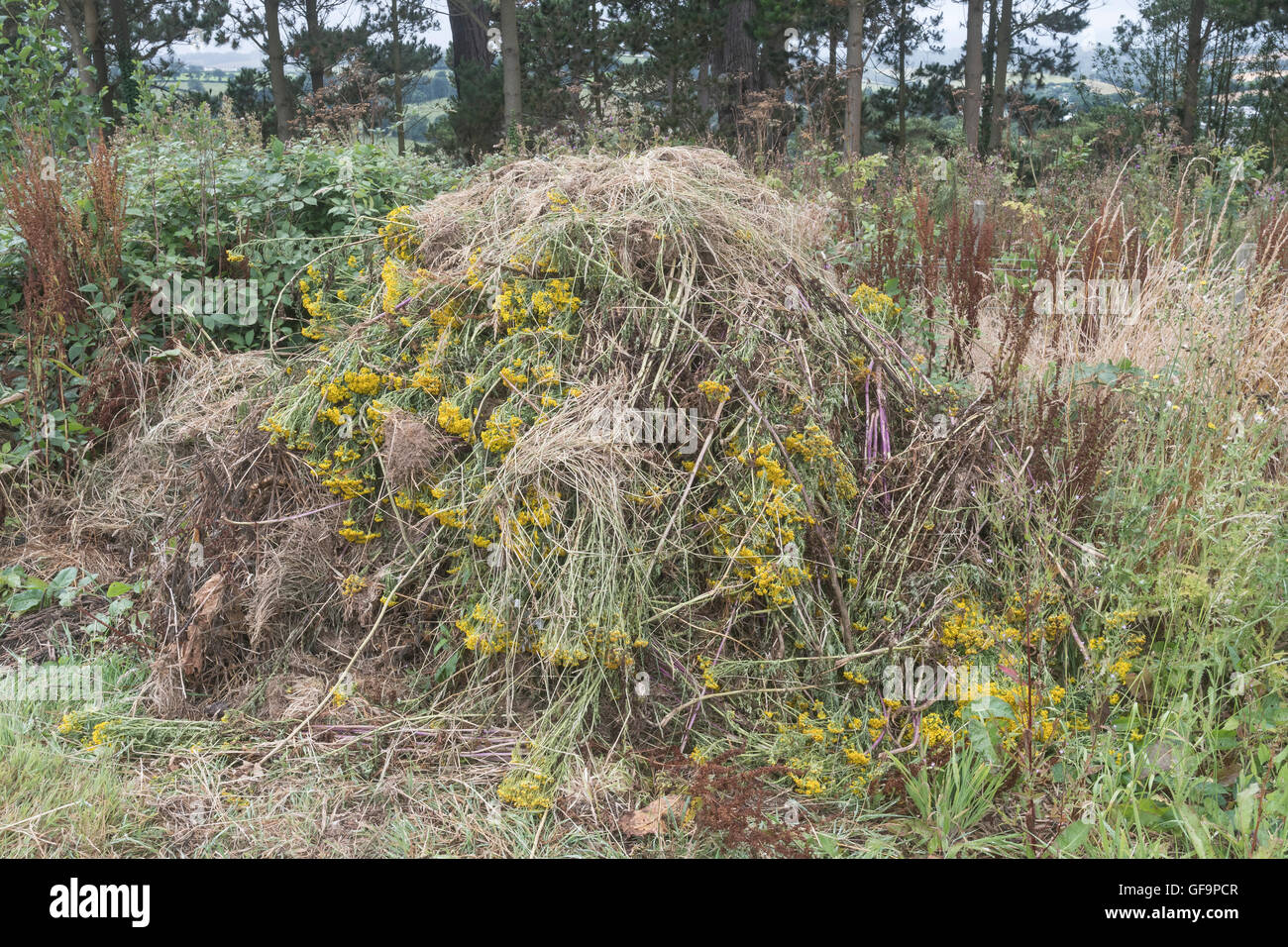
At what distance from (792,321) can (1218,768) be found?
1.95 meters

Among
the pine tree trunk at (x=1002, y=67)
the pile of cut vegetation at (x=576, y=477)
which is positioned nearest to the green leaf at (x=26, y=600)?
the pile of cut vegetation at (x=576, y=477)

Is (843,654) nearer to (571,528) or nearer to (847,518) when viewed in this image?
(847,518)

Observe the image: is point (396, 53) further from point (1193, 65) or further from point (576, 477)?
point (576, 477)

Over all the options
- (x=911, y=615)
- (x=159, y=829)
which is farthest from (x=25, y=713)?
(x=911, y=615)

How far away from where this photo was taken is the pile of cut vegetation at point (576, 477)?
2.78m

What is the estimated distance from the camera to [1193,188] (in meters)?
7.54

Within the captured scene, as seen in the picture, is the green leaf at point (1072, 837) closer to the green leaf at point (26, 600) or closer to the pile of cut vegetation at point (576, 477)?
the pile of cut vegetation at point (576, 477)

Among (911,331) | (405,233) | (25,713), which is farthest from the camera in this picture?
(911,331)

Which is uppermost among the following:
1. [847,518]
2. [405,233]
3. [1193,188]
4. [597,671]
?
[1193,188]

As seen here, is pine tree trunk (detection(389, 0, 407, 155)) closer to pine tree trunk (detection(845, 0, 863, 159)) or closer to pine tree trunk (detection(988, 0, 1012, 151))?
pine tree trunk (detection(845, 0, 863, 159))

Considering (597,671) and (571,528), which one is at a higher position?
(571,528)

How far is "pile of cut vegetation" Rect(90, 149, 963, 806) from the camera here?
278cm

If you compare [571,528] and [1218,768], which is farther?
[571,528]

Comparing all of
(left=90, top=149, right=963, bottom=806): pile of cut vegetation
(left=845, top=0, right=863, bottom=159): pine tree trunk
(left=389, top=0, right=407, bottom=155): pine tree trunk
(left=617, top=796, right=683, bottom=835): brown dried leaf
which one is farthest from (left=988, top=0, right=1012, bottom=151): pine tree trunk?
(left=617, top=796, right=683, bottom=835): brown dried leaf
